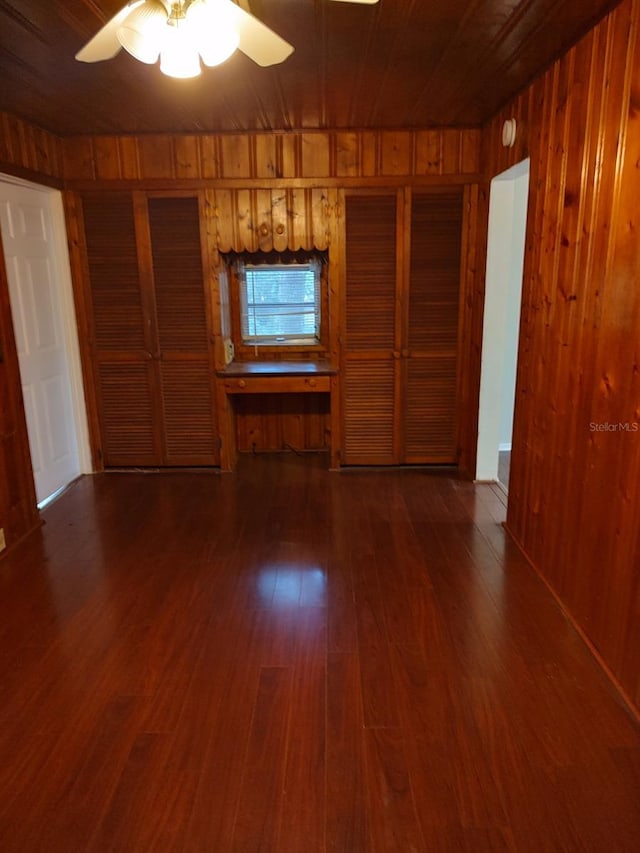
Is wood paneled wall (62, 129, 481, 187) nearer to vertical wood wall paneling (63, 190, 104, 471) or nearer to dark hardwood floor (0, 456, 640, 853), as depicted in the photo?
vertical wood wall paneling (63, 190, 104, 471)

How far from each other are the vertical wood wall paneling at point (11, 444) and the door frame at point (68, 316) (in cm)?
87

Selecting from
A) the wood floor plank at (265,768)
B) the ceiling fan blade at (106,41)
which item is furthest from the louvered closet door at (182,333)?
the wood floor plank at (265,768)

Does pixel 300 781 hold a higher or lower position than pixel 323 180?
lower

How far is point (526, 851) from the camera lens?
152 cm

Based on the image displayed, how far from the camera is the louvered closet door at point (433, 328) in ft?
13.2

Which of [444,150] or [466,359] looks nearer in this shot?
[444,150]

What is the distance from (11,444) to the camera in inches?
130

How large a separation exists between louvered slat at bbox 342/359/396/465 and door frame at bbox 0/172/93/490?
1991 millimetres

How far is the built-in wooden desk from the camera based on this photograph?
4.23 m

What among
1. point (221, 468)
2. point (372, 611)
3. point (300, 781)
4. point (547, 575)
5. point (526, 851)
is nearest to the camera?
point (526, 851)

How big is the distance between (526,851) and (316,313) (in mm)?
3791

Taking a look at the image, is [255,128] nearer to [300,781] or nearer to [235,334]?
[235,334]

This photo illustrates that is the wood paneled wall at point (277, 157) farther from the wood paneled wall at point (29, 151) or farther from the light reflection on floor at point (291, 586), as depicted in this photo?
the light reflection on floor at point (291, 586)

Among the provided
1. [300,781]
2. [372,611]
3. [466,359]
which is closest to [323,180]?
[466,359]
